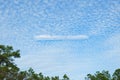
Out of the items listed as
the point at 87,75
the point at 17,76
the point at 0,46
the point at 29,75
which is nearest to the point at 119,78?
the point at 87,75

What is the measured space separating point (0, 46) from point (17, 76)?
6.63m

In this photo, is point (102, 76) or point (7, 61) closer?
point (7, 61)

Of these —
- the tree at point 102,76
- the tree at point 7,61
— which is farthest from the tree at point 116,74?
the tree at point 7,61

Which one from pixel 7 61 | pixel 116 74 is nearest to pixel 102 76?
pixel 116 74

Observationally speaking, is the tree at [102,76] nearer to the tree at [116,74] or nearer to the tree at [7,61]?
the tree at [116,74]

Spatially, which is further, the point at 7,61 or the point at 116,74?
the point at 116,74

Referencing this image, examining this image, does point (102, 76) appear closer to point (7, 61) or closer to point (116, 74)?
point (116, 74)

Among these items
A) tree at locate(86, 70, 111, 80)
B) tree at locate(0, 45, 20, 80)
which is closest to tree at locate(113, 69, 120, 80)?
tree at locate(86, 70, 111, 80)

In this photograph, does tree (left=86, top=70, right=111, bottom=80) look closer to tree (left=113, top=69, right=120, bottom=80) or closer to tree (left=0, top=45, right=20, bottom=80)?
tree (left=113, top=69, right=120, bottom=80)

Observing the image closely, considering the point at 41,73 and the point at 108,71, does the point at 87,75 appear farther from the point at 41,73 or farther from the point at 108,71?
the point at 41,73

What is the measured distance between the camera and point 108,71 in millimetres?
81250

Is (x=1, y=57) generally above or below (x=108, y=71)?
below

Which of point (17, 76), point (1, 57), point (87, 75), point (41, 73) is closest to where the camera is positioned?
point (1, 57)

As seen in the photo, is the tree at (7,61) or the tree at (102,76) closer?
the tree at (7,61)
